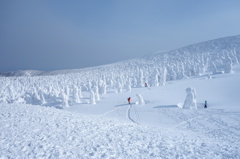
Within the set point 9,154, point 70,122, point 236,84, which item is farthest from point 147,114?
point 236,84

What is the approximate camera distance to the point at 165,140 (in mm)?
11320

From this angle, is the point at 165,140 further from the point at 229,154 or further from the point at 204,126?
the point at 204,126

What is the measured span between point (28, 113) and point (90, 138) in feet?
25.6

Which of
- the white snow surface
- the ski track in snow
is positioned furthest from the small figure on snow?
the ski track in snow

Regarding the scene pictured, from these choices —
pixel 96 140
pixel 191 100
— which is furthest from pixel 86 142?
pixel 191 100

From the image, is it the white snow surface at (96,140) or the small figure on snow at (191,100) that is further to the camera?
the small figure on snow at (191,100)

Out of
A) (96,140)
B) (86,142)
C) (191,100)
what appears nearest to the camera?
(86,142)

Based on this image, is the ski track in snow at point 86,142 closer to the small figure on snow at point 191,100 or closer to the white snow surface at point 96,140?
the white snow surface at point 96,140

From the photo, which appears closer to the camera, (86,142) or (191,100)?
(86,142)

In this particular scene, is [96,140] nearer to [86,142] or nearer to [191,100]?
[86,142]

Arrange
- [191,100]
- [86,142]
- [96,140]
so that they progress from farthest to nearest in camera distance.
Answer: [191,100] < [96,140] < [86,142]

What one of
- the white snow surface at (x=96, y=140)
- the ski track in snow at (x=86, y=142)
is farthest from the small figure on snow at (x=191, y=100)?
the ski track in snow at (x=86, y=142)

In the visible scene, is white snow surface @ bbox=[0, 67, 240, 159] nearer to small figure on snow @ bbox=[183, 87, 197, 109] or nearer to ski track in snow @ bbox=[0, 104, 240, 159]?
ski track in snow @ bbox=[0, 104, 240, 159]

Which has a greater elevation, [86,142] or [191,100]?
[191,100]
